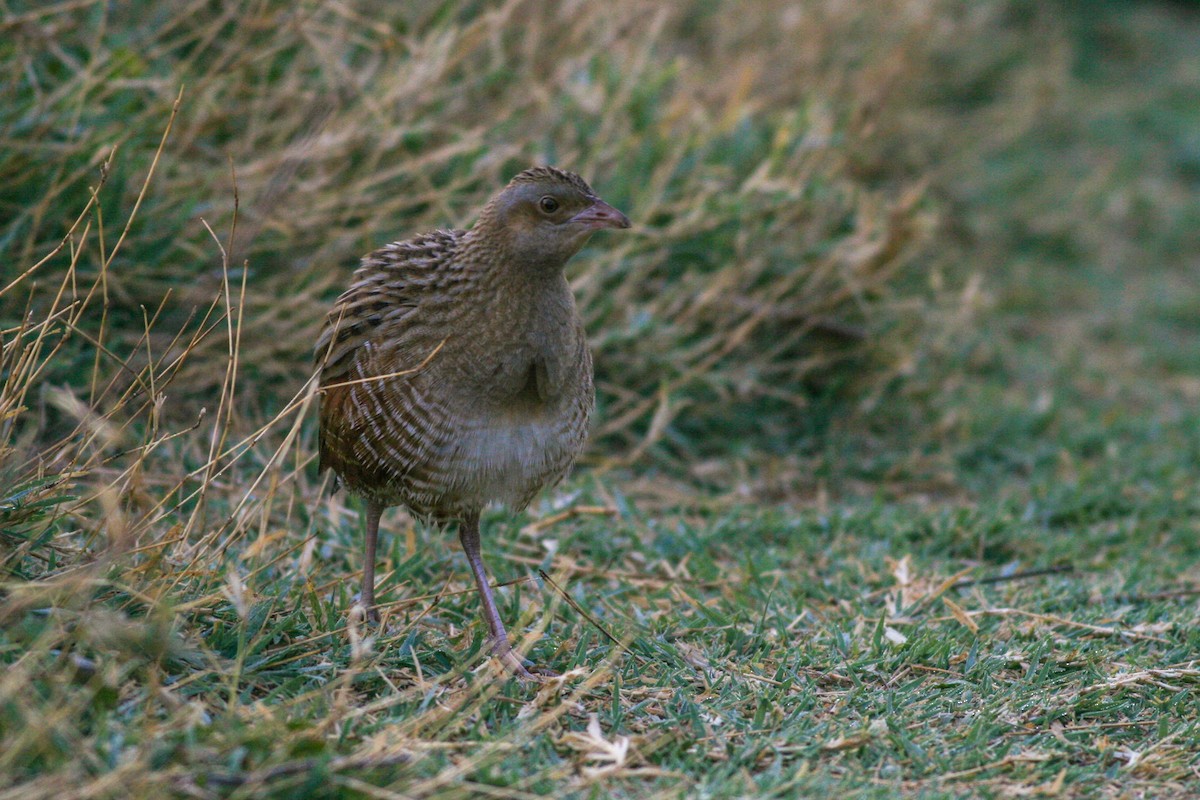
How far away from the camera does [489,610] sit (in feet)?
12.4

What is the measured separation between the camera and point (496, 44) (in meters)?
6.34

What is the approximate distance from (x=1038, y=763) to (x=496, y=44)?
425 cm

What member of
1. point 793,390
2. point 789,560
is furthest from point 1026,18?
point 789,560

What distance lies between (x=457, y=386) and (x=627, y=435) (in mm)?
2193

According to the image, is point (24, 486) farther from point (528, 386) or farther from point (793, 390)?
point (793, 390)

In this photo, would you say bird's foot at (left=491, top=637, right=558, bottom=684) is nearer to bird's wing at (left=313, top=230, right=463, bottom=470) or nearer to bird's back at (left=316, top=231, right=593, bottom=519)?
bird's back at (left=316, top=231, right=593, bottom=519)

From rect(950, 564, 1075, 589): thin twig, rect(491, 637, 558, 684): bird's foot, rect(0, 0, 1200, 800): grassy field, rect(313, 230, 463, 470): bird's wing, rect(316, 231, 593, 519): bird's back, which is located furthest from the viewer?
rect(950, 564, 1075, 589): thin twig

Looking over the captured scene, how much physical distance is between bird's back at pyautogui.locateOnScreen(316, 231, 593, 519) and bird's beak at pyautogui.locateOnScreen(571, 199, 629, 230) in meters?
0.19

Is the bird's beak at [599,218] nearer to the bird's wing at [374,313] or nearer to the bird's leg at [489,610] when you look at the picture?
the bird's wing at [374,313]

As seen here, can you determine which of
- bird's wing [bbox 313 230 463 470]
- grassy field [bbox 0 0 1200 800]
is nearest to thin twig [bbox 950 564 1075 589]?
grassy field [bbox 0 0 1200 800]

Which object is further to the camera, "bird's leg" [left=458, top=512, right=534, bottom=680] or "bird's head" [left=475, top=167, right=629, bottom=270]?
"bird's head" [left=475, top=167, right=629, bottom=270]

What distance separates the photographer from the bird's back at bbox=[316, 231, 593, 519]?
145 inches

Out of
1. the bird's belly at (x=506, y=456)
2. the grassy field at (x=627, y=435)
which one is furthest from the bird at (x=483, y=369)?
the grassy field at (x=627, y=435)

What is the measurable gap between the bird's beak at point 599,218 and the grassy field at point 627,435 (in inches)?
36.0
